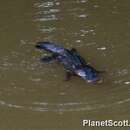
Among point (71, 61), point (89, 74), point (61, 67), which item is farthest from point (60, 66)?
point (89, 74)

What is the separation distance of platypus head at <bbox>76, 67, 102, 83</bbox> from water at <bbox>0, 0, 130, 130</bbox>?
6 cm

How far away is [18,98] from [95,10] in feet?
7.46

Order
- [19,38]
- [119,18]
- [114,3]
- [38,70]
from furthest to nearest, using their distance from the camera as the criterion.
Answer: [114,3]
[119,18]
[19,38]
[38,70]

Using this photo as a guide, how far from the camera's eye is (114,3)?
7367mm

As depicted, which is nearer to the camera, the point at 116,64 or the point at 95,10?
the point at 116,64

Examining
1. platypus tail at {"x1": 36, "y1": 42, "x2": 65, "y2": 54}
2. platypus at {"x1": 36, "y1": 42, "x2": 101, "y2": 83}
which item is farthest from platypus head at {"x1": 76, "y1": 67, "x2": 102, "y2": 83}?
platypus tail at {"x1": 36, "y1": 42, "x2": 65, "y2": 54}

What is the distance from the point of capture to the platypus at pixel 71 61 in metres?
5.48

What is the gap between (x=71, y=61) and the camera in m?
5.76

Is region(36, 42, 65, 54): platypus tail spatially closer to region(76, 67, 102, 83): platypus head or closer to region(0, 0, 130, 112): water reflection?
region(0, 0, 130, 112): water reflection

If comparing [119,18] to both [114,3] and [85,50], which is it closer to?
[114,3]

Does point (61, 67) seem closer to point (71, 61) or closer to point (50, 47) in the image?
point (71, 61)

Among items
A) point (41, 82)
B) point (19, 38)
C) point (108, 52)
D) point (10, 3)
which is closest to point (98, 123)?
point (41, 82)

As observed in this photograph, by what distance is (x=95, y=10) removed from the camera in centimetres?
714

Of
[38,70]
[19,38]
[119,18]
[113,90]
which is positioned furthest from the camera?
[119,18]
